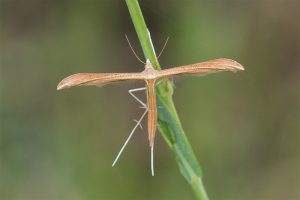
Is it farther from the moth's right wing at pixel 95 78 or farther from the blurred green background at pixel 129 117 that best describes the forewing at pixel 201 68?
the blurred green background at pixel 129 117

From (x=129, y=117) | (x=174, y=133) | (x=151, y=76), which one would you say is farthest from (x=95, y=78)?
(x=129, y=117)

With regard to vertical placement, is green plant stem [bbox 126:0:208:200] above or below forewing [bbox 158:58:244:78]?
below

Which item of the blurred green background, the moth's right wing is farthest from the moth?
the blurred green background

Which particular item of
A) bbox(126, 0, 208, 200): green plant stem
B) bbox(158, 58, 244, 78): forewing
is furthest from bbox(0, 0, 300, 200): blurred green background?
bbox(126, 0, 208, 200): green plant stem

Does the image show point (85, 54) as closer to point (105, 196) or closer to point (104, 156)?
point (104, 156)

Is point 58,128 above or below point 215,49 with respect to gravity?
below

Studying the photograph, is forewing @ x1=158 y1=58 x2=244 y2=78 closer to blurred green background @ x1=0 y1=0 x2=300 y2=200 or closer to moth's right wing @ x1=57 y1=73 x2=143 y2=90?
moth's right wing @ x1=57 y1=73 x2=143 y2=90

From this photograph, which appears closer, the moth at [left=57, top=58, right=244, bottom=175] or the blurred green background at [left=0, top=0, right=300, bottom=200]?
the moth at [left=57, top=58, right=244, bottom=175]

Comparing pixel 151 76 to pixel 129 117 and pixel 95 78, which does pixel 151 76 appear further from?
pixel 129 117
